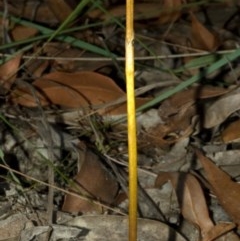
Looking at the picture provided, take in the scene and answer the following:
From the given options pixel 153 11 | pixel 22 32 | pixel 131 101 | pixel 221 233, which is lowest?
pixel 221 233

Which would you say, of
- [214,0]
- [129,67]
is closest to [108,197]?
[129,67]

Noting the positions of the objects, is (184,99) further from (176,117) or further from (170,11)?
(170,11)

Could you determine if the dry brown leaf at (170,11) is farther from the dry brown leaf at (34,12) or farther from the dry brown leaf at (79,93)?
the dry brown leaf at (79,93)

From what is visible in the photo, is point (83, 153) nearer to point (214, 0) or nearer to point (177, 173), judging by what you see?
point (177, 173)

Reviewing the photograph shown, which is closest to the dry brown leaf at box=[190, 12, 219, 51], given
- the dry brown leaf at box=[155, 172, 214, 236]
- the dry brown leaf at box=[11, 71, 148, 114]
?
the dry brown leaf at box=[11, 71, 148, 114]

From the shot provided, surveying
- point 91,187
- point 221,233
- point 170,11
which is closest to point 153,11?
point 170,11

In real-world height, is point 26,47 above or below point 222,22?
below
